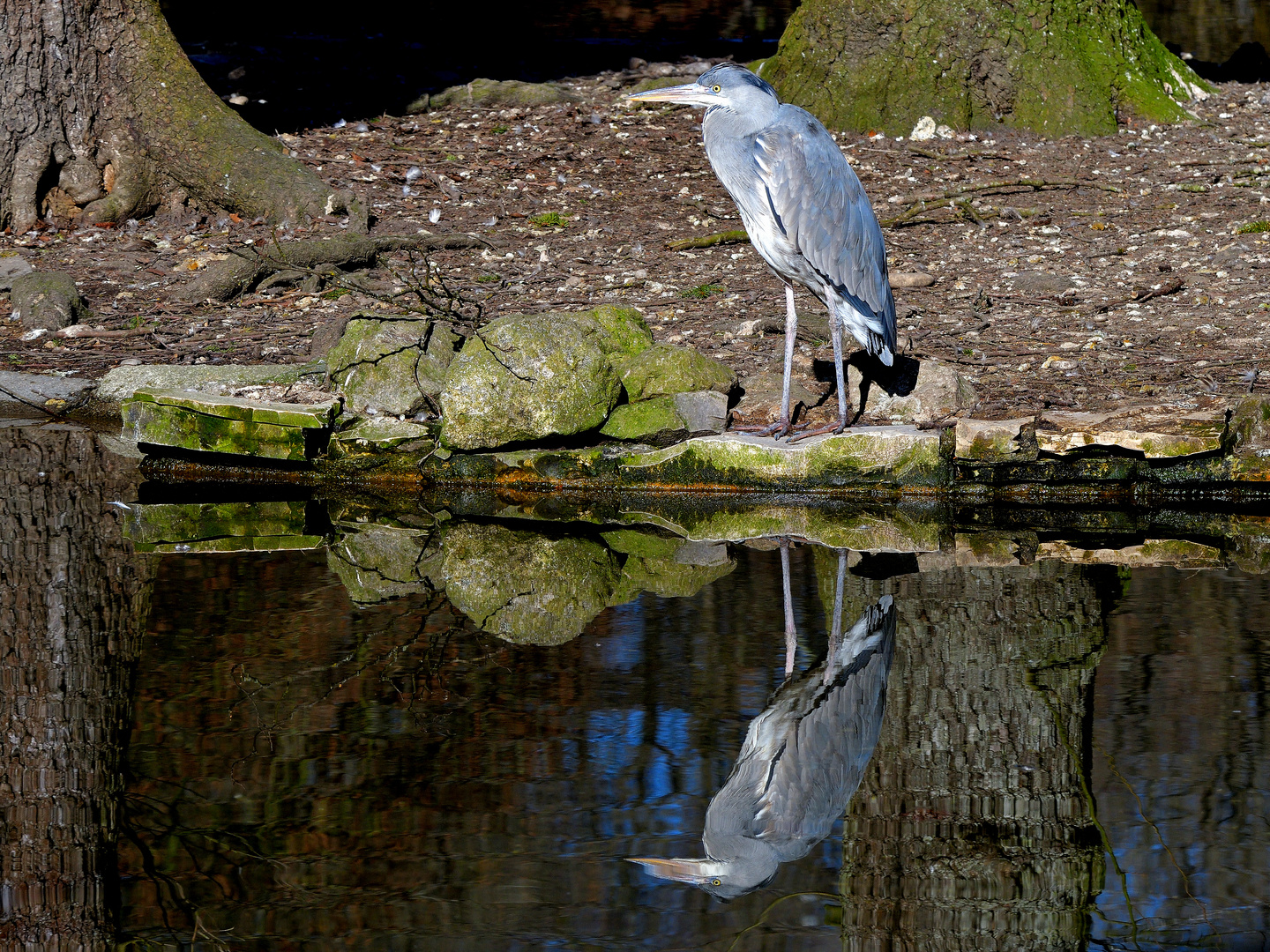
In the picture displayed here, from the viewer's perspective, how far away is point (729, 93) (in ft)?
19.8

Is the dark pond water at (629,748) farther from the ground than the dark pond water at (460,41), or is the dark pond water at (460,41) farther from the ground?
the dark pond water at (460,41)

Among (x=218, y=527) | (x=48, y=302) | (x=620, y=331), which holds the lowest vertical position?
(x=218, y=527)

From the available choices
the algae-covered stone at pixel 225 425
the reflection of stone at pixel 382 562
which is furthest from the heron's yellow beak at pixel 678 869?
the algae-covered stone at pixel 225 425

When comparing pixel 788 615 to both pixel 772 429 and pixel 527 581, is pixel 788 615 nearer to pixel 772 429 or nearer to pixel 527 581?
pixel 527 581

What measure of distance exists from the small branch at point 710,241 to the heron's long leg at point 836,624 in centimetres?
440

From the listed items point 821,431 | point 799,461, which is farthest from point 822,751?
point 821,431

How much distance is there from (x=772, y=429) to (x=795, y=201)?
99cm

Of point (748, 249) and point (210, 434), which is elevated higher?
point (748, 249)

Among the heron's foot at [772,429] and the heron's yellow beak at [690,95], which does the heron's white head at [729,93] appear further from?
the heron's foot at [772,429]

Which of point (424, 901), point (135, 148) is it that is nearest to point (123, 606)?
point (424, 901)

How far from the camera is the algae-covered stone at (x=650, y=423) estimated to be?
20.6 ft

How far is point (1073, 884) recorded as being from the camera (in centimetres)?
287

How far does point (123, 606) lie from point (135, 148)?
263 inches

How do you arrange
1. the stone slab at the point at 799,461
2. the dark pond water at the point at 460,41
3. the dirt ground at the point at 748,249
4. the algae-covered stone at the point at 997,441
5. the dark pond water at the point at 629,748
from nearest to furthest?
the dark pond water at the point at 629,748, the algae-covered stone at the point at 997,441, the stone slab at the point at 799,461, the dirt ground at the point at 748,249, the dark pond water at the point at 460,41
